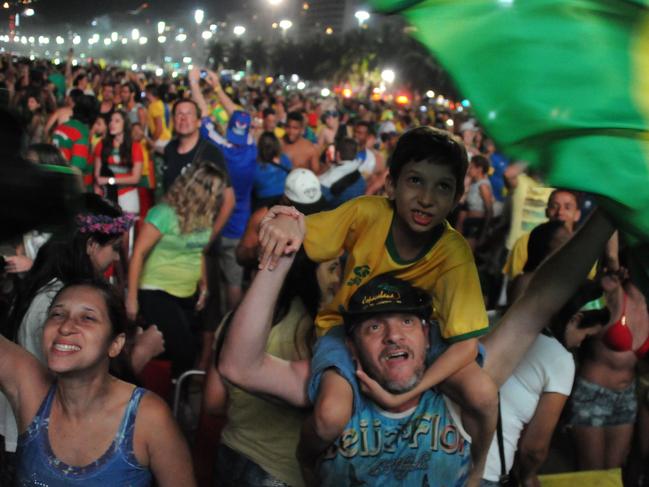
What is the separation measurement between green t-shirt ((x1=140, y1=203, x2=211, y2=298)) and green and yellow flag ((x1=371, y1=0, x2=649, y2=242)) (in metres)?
3.86

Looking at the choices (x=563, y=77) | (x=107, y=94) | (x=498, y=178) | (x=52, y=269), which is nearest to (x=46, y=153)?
(x=52, y=269)

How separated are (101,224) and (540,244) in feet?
8.18

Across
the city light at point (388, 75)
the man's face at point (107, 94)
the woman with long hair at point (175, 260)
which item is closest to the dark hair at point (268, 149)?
the woman with long hair at point (175, 260)

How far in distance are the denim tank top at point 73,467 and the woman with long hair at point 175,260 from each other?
2.56 meters

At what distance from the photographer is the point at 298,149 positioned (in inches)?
406

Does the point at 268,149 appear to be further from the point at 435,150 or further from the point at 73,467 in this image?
the point at 73,467

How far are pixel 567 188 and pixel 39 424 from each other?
203 cm

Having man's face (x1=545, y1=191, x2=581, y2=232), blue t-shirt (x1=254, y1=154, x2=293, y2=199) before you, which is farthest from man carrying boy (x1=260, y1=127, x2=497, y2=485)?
blue t-shirt (x1=254, y1=154, x2=293, y2=199)

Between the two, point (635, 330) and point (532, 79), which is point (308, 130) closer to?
point (635, 330)

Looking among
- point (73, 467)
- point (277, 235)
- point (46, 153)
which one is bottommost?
point (73, 467)

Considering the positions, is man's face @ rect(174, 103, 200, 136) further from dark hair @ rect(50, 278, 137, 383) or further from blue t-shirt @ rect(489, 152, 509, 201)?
dark hair @ rect(50, 278, 137, 383)

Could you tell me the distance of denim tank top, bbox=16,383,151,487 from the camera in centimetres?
283

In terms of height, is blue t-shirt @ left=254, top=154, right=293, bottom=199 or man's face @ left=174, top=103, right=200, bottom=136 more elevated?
man's face @ left=174, top=103, right=200, bottom=136

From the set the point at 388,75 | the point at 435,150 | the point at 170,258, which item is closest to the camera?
the point at 435,150
